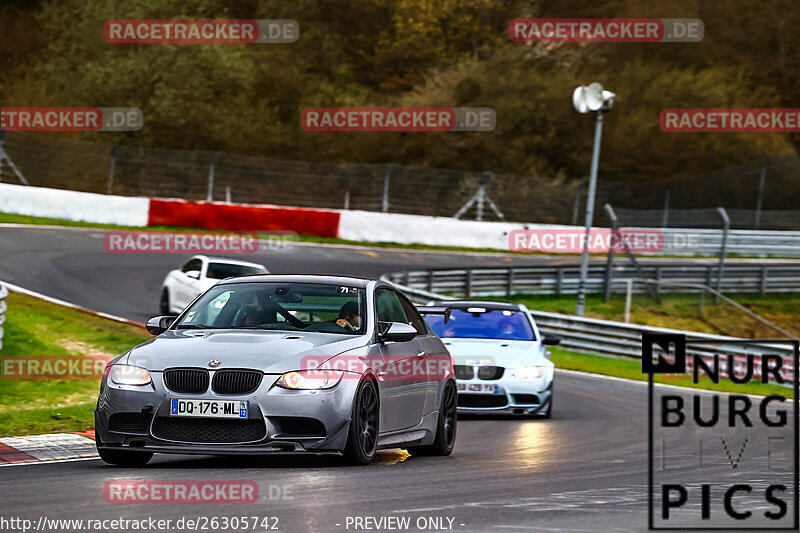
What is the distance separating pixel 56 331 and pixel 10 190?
19134mm

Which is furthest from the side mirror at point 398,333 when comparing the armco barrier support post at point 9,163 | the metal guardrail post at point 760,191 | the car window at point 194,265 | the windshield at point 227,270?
the metal guardrail post at point 760,191

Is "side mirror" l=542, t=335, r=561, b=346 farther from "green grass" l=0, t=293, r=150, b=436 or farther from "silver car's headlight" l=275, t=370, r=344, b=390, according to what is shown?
"silver car's headlight" l=275, t=370, r=344, b=390

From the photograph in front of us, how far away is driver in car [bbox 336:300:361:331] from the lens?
9906 mm

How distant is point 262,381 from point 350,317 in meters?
1.43

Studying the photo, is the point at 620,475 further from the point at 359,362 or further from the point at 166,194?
the point at 166,194

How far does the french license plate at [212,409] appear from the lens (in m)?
8.66

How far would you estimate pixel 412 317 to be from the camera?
441 inches

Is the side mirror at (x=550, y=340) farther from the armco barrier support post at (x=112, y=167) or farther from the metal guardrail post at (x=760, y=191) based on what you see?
the metal guardrail post at (x=760, y=191)

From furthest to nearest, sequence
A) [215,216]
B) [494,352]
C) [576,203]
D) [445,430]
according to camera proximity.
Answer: [576,203]
[215,216]
[494,352]
[445,430]

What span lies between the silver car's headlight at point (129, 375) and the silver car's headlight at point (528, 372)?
6903mm

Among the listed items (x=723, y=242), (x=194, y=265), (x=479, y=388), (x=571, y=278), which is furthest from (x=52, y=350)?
(x=571, y=278)

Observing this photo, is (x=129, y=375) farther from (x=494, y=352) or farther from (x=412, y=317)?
(x=494, y=352)

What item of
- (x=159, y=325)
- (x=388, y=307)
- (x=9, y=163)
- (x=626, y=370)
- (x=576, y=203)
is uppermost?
(x=9, y=163)

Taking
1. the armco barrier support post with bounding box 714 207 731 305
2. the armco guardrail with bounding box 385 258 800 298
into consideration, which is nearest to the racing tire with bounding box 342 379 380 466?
the armco barrier support post with bounding box 714 207 731 305
